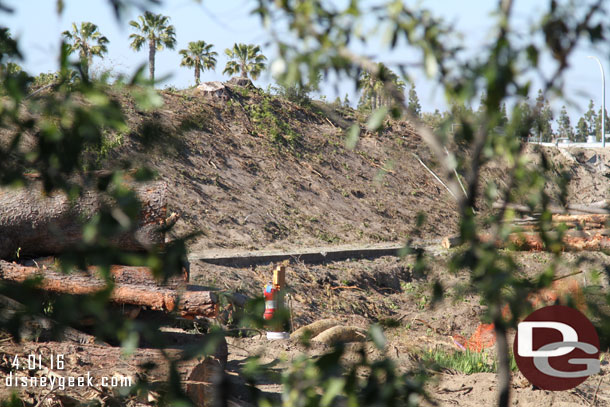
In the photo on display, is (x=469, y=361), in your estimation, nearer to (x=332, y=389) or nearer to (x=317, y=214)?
(x=332, y=389)

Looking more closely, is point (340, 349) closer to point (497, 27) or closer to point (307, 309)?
point (497, 27)

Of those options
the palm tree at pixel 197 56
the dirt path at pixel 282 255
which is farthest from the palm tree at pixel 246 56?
the dirt path at pixel 282 255

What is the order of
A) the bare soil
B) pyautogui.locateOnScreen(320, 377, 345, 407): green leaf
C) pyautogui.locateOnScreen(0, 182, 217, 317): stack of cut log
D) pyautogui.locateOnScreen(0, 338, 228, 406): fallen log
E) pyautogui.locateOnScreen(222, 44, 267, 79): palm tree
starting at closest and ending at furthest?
pyautogui.locateOnScreen(320, 377, 345, 407): green leaf → pyautogui.locateOnScreen(0, 338, 228, 406): fallen log → pyautogui.locateOnScreen(0, 182, 217, 317): stack of cut log → the bare soil → pyautogui.locateOnScreen(222, 44, 267, 79): palm tree

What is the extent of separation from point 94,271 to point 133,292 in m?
1.02

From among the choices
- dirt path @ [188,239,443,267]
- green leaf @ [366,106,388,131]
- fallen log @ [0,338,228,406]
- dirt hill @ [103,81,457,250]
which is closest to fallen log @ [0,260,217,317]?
fallen log @ [0,338,228,406]

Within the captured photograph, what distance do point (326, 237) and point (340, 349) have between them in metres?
18.1

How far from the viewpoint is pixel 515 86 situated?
4.81 feet

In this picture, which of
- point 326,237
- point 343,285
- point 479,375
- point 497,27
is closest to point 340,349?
point 497,27

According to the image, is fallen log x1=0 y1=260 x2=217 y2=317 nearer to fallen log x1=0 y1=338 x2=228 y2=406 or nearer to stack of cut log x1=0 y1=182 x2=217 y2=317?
stack of cut log x1=0 y1=182 x2=217 y2=317

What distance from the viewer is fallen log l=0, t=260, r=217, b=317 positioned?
615 cm

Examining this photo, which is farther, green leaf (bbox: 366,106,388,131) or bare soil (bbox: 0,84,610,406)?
bare soil (bbox: 0,84,610,406)

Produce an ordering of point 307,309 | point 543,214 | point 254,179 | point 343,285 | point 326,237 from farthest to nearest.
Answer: point 254,179, point 326,237, point 343,285, point 307,309, point 543,214

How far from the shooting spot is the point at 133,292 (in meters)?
6.45

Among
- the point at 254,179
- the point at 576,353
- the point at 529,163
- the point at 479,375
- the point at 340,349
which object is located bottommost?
Answer: the point at 479,375
